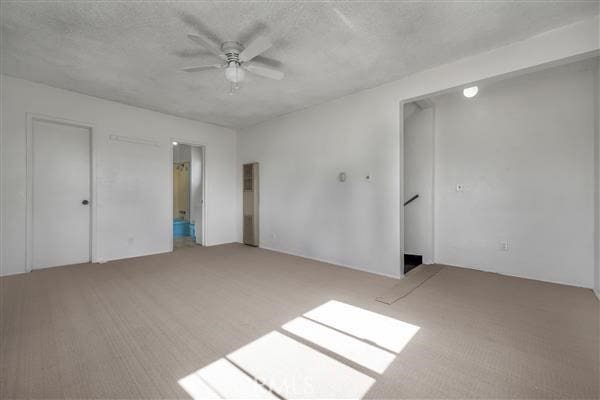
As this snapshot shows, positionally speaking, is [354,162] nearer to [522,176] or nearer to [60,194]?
[522,176]

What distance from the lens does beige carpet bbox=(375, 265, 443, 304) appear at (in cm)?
292

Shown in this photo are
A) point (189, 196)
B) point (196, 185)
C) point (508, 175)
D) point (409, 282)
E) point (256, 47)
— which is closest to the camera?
point (256, 47)

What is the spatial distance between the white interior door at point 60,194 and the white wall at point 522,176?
602 centimetres

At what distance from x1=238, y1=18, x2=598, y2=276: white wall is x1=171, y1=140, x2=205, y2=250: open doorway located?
5.22ft

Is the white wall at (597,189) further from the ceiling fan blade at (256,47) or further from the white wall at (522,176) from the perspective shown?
the ceiling fan blade at (256,47)

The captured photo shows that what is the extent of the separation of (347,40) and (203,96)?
2.58m

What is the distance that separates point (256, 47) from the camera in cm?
241

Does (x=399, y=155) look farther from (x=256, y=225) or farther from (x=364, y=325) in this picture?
(x=256, y=225)

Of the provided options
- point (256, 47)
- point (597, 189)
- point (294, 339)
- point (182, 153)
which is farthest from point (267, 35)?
point (182, 153)

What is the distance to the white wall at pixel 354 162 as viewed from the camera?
280cm

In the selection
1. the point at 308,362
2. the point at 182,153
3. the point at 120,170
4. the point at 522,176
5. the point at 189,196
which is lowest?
the point at 308,362

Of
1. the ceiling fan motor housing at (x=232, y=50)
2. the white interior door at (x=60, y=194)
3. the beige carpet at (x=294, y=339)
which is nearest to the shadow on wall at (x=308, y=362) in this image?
the beige carpet at (x=294, y=339)

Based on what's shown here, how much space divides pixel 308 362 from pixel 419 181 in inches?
148

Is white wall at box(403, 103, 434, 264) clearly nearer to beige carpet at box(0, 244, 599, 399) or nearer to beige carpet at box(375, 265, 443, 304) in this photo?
beige carpet at box(375, 265, 443, 304)
